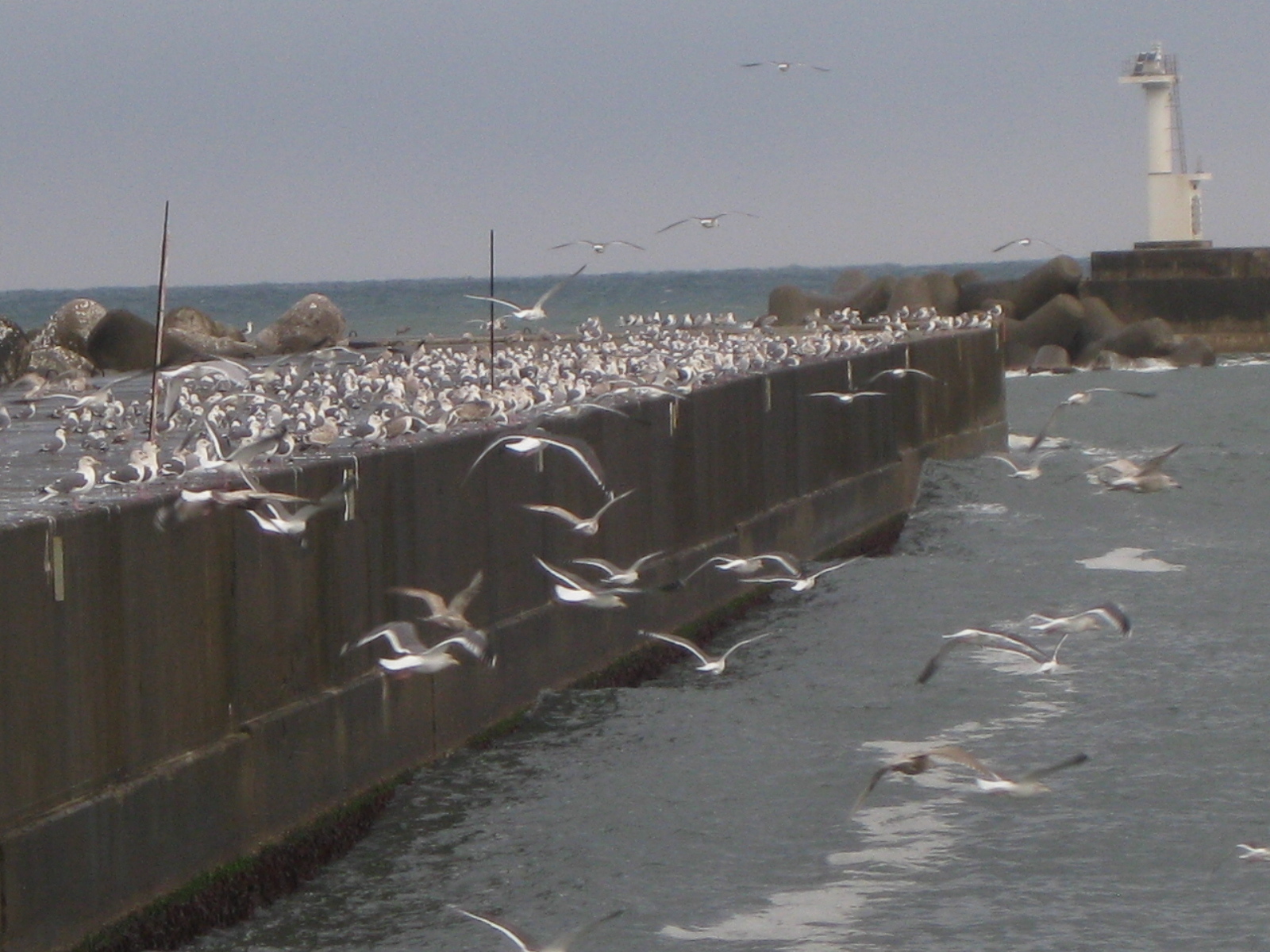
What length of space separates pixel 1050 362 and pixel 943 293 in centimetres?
341

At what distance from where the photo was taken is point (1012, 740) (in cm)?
1091

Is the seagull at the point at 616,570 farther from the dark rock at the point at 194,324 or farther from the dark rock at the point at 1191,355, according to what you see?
the dark rock at the point at 1191,355

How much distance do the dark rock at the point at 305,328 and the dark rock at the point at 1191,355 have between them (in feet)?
64.6

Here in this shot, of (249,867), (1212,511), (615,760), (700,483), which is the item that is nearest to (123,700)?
(249,867)

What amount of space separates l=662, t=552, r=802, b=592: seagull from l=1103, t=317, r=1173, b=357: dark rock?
26.7 metres

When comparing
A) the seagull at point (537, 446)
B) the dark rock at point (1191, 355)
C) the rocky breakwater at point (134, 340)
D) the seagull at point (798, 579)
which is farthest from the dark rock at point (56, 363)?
the dark rock at point (1191, 355)

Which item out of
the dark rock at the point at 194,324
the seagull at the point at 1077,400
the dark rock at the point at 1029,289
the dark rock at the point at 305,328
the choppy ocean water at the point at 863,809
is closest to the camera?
the choppy ocean water at the point at 863,809

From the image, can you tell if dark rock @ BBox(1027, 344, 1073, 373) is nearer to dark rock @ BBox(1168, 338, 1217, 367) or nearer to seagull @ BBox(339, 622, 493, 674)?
dark rock @ BBox(1168, 338, 1217, 367)

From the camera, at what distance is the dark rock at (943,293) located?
1679 inches

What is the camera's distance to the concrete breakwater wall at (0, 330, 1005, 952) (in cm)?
633

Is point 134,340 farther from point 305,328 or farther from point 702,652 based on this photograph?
point 702,652

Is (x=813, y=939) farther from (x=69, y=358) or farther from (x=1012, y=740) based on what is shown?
(x=69, y=358)

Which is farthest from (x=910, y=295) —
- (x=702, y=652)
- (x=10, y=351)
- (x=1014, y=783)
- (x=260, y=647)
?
(x=260, y=647)

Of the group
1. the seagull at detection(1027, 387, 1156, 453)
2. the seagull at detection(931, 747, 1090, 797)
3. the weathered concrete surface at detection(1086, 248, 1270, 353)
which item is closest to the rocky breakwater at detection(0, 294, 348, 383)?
the seagull at detection(1027, 387, 1156, 453)
